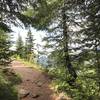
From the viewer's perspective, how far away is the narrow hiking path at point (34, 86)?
18123 millimetres

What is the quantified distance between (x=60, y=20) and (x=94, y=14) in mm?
8094

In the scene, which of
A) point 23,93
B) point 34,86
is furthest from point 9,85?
point 34,86

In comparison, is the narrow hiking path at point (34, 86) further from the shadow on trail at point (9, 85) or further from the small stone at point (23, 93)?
the shadow on trail at point (9, 85)

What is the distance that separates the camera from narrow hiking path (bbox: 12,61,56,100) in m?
18.1

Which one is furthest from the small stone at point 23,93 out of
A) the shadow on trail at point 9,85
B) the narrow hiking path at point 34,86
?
the shadow on trail at point 9,85

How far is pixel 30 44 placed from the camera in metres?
63.8

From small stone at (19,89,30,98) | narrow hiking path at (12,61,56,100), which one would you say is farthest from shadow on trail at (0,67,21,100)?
narrow hiking path at (12,61,56,100)

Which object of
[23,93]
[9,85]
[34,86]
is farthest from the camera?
[34,86]

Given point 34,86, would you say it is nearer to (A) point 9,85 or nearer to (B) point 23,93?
(B) point 23,93

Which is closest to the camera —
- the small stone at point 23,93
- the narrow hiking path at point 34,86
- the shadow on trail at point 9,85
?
the shadow on trail at point 9,85

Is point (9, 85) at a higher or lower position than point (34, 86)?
higher

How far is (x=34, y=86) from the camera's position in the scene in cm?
2034

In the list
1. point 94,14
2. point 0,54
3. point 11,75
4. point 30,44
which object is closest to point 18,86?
point 11,75

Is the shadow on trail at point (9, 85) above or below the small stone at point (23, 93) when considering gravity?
above
